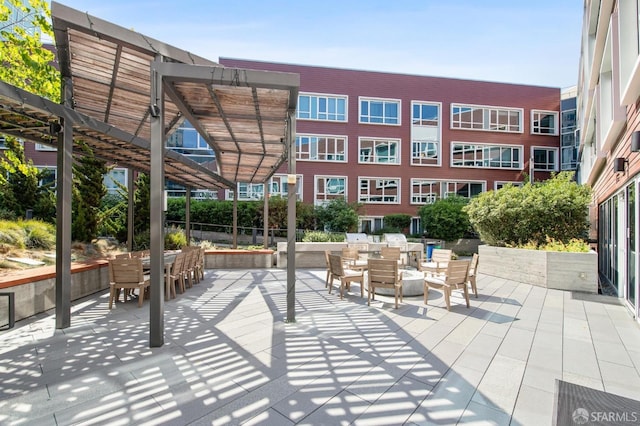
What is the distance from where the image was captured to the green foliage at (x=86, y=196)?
10398 mm

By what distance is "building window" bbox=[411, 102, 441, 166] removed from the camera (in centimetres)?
2453

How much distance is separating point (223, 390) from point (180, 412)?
441 mm

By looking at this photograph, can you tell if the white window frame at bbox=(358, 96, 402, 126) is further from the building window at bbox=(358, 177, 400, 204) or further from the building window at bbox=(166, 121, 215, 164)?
the building window at bbox=(166, 121, 215, 164)

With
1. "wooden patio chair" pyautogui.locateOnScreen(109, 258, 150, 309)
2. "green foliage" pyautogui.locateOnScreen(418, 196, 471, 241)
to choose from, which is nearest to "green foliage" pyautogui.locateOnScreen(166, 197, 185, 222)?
"wooden patio chair" pyautogui.locateOnScreen(109, 258, 150, 309)

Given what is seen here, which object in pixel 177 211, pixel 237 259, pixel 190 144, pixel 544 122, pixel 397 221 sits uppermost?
pixel 544 122

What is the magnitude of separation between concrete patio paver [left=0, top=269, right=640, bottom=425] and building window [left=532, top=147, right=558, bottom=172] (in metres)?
23.4

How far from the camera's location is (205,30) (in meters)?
8.71

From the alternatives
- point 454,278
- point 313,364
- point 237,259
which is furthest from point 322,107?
point 313,364

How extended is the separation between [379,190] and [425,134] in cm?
571

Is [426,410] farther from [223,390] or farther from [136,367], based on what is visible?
[136,367]

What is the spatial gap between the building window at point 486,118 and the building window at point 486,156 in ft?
4.57

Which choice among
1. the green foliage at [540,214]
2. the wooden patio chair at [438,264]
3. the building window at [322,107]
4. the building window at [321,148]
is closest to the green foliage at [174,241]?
the wooden patio chair at [438,264]

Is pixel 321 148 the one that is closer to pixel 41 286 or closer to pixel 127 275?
pixel 127 275

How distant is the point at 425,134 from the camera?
24.6 meters
